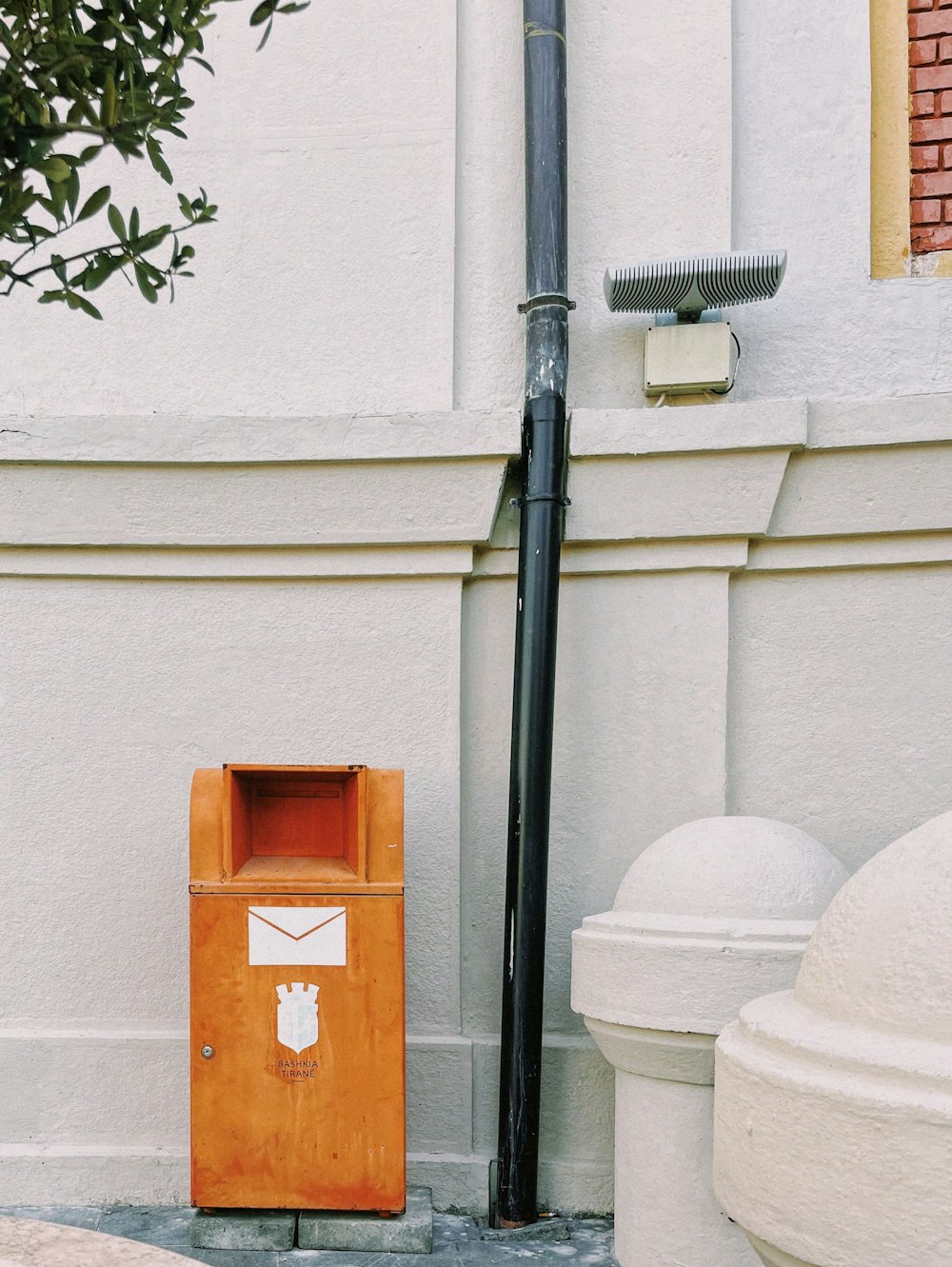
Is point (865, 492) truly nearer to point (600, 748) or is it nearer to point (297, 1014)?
point (600, 748)

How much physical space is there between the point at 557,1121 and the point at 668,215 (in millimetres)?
3183

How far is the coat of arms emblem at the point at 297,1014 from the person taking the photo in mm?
3340

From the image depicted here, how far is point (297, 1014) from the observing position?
335cm

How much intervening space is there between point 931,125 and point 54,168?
11.5ft

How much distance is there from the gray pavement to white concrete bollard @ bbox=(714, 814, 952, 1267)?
1769mm

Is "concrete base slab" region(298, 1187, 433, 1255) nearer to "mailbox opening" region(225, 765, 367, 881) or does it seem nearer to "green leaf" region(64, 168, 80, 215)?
"mailbox opening" region(225, 765, 367, 881)

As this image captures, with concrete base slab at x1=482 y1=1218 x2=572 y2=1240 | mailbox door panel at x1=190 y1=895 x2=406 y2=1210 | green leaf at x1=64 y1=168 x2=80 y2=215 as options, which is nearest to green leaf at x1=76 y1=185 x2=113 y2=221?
green leaf at x1=64 y1=168 x2=80 y2=215

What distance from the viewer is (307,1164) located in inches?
131

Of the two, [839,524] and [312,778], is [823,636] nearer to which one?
[839,524]

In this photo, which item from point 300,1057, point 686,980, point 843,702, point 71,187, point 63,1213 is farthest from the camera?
point 843,702

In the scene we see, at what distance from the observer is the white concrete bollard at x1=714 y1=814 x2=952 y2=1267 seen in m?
1.61

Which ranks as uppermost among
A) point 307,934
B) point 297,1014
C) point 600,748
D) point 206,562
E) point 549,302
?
point 549,302

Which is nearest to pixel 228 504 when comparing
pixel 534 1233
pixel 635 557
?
pixel 635 557

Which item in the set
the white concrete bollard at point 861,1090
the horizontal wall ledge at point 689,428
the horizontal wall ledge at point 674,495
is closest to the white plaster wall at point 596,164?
the horizontal wall ledge at point 689,428
